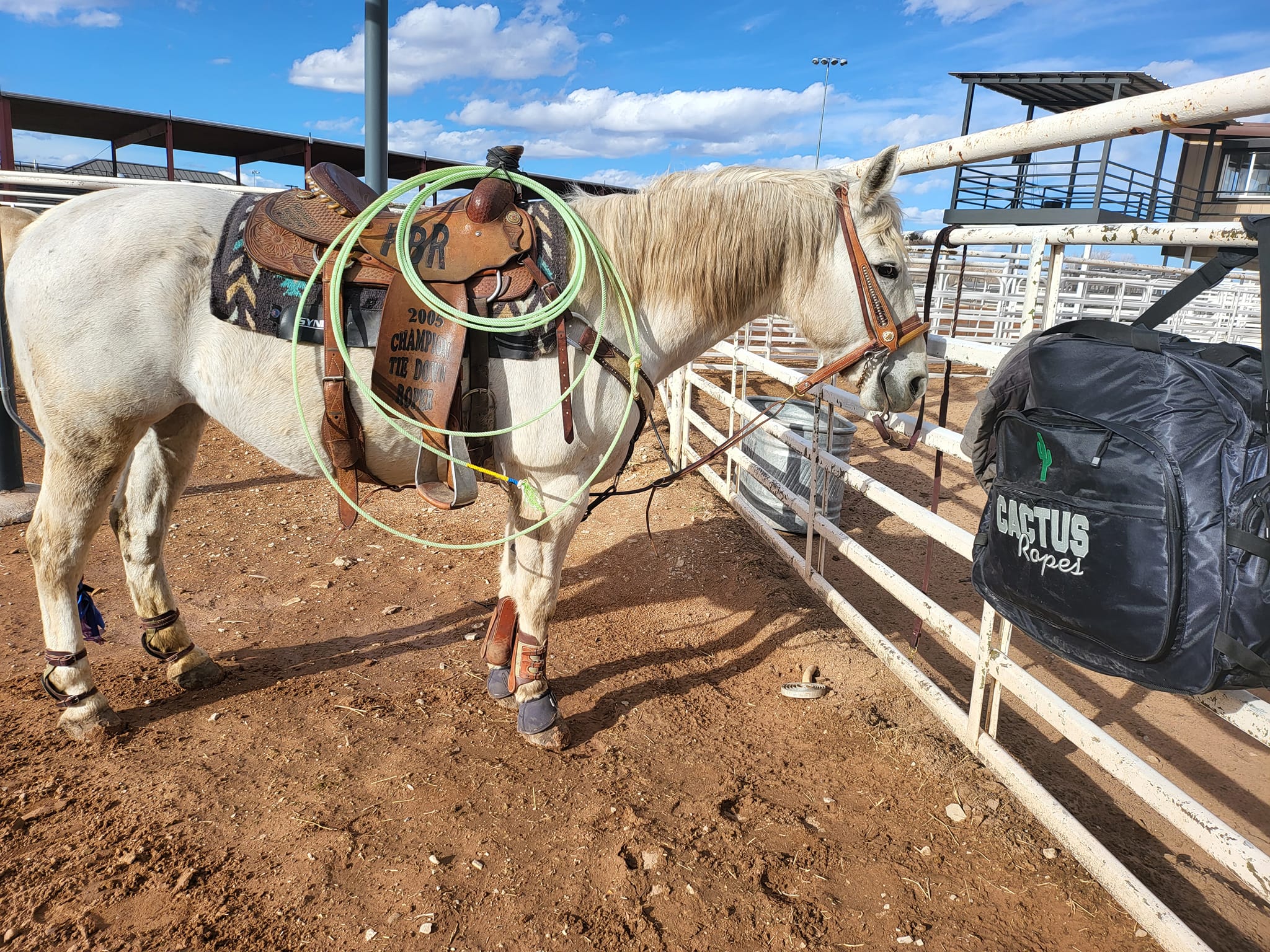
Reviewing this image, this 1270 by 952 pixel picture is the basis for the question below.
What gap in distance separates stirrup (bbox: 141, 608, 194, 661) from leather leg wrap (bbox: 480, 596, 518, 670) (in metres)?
1.31

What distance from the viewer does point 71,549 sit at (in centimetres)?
267

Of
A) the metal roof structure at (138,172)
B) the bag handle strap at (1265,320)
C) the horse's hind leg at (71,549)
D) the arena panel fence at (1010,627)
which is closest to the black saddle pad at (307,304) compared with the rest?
the horse's hind leg at (71,549)

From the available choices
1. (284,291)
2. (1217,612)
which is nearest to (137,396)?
(284,291)

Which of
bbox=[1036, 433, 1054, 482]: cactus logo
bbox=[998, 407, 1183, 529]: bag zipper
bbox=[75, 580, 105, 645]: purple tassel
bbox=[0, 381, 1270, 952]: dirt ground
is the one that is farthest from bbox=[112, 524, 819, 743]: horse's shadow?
bbox=[998, 407, 1183, 529]: bag zipper

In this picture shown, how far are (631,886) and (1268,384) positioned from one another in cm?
193

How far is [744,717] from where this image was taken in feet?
9.91

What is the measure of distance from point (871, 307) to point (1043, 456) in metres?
0.92

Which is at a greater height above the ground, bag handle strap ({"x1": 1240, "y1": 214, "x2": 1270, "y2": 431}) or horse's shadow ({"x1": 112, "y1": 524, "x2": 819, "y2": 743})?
bag handle strap ({"x1": 1240, "y1": 214, "x2": 1270, "y2": 431})

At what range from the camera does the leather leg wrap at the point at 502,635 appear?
2971 millimetres

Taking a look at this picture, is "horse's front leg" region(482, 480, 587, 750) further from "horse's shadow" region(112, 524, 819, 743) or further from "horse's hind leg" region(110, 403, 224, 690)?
"horse's hind leg" region(110, 403, 224, 690)

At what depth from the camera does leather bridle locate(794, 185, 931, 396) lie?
2.38 metres

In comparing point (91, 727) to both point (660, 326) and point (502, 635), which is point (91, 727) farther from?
point (660, 326)

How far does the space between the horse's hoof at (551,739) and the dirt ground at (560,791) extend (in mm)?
44

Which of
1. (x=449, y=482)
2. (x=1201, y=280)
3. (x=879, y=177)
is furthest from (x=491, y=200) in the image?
(x=1201, y=280)
